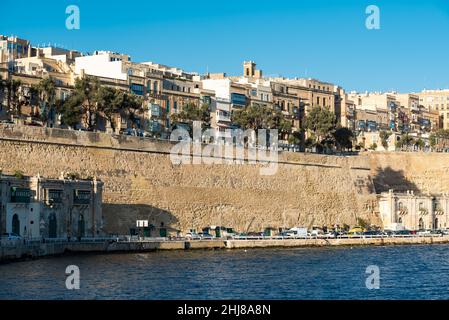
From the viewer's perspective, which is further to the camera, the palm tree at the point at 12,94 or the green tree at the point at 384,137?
the green tree at the point at 384,137

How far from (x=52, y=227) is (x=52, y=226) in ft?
0.20

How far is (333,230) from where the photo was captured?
70.1 m

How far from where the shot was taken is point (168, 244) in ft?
175

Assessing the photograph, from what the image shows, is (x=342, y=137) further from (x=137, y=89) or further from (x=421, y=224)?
(x=137, y=89)

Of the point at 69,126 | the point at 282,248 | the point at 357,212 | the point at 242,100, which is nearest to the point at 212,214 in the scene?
the point at 282,248

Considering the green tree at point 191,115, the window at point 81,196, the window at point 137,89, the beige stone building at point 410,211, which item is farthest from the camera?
the beige stone building at point 410,211

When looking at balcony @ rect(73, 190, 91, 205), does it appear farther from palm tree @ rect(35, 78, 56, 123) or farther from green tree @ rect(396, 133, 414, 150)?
green tree @ rect(396, 133, 414, 150)

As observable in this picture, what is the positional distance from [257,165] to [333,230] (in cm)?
768

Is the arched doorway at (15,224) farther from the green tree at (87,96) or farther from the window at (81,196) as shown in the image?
the green tree at (87,96)

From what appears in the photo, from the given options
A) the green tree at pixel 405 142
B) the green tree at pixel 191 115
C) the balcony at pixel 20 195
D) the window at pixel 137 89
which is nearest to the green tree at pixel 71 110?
the window at pixel 137 89

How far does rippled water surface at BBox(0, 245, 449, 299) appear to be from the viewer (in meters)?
33.0

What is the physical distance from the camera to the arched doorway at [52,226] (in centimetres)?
4997
